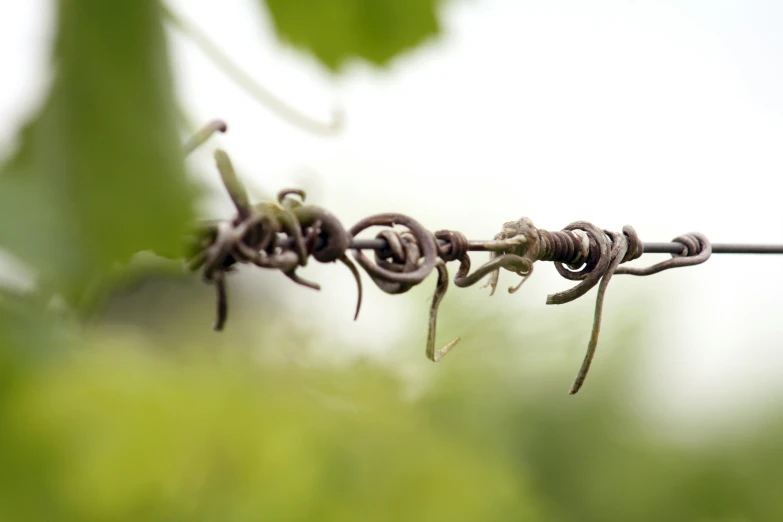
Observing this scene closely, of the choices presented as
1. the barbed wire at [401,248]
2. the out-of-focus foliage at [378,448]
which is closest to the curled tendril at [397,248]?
the barbed wire at [401,248]

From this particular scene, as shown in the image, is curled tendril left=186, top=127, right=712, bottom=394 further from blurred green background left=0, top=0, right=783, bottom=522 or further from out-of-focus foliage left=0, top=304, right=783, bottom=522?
out-of-focus foliage left=0, top=304, right=783, bottom=522

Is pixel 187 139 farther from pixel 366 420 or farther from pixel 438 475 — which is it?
pixel 438 475

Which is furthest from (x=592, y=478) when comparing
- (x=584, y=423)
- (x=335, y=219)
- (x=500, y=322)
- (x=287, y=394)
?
(x=335, y=219)

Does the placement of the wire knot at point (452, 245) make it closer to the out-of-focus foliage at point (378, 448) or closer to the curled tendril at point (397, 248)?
the curled tendril at point (397, 248)

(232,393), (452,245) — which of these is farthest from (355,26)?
(232,393)

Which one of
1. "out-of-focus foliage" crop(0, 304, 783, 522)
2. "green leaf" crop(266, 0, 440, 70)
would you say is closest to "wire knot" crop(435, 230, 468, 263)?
"green leaf" crop(266, 0, 440, 70)

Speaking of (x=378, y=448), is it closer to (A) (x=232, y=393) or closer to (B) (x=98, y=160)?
(A) (x=232, y=393)

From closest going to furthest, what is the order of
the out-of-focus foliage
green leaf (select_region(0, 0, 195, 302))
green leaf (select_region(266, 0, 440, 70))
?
green leaf (select_region(0, 0, 195, 302)) → green leaf (select_region(266, 0, 440, 70)) → the out-of-focus foliage
